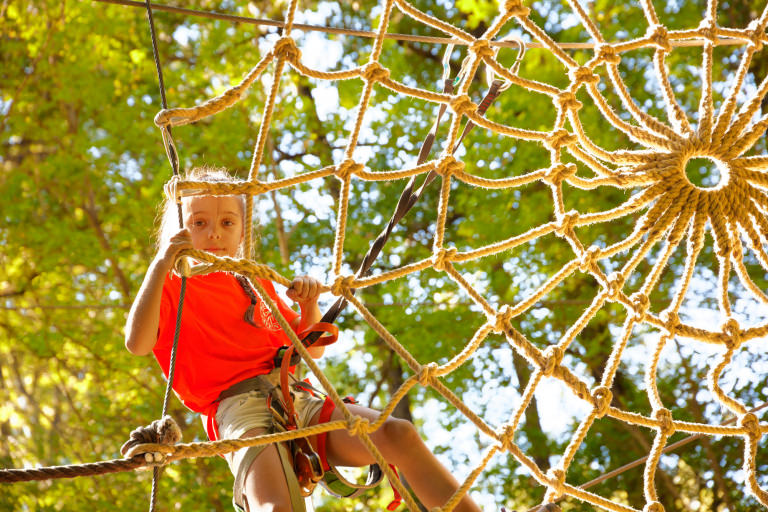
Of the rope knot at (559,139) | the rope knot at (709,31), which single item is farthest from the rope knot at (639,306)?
the rope knot at (709,31)

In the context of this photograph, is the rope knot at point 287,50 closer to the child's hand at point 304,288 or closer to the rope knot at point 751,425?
the child's hand at point 304,288

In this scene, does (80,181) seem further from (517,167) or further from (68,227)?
(517,167)

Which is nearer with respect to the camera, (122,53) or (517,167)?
(517,167)

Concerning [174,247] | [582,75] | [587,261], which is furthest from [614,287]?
[174,247]

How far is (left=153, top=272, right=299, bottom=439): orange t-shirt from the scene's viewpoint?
4.66ft

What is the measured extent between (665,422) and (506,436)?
297mm

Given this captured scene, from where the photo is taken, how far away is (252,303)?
151 centimetres

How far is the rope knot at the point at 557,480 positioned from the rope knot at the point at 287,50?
73cm

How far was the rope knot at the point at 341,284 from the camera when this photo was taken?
1223 mm

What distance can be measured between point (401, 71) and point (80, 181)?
4.44ft

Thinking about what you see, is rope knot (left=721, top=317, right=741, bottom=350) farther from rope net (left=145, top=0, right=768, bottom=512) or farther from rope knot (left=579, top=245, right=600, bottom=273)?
rope knot (left=579, top=245, right=600, bottom=273)

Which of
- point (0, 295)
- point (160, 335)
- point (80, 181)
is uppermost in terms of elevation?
point (80, 181)

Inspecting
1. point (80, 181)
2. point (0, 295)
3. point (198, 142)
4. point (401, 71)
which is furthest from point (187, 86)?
point (0, 295)

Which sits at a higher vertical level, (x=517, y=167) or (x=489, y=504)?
(x=517, y=167)
